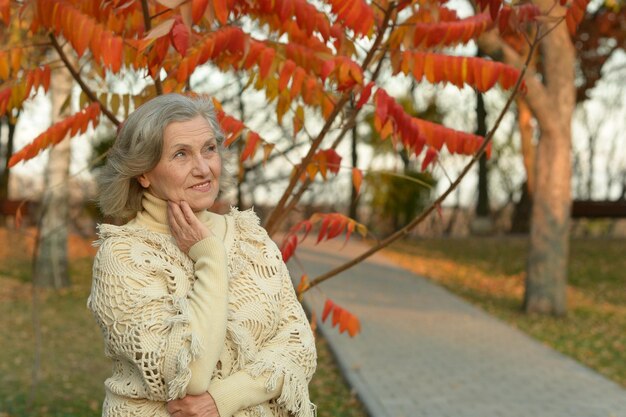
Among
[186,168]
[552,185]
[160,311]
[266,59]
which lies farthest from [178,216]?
[552,185]

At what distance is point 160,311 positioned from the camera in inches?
106

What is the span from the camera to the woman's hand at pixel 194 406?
2.71 m

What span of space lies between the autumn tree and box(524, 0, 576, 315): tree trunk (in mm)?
8535

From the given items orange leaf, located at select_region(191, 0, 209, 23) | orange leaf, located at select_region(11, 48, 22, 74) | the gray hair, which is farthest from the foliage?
the gray hair

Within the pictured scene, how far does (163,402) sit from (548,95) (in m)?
11.4

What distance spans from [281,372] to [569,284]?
1596cm

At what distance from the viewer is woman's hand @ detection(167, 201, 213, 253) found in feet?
9.32

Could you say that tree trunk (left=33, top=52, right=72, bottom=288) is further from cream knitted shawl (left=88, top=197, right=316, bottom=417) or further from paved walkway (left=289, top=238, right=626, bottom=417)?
cream knitted shawl (left=88, top=197, right=316, bottom=417)

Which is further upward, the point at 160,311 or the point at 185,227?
the point at 185,227

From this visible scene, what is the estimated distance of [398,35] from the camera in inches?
186

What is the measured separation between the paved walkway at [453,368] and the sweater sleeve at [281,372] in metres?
2.26

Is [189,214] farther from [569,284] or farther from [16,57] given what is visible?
[569,284]

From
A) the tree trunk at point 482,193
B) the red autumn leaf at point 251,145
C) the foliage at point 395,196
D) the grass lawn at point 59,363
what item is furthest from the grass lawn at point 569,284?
the red autumn leaf at point 251,145

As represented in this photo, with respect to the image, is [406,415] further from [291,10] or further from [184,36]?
[184,36]
